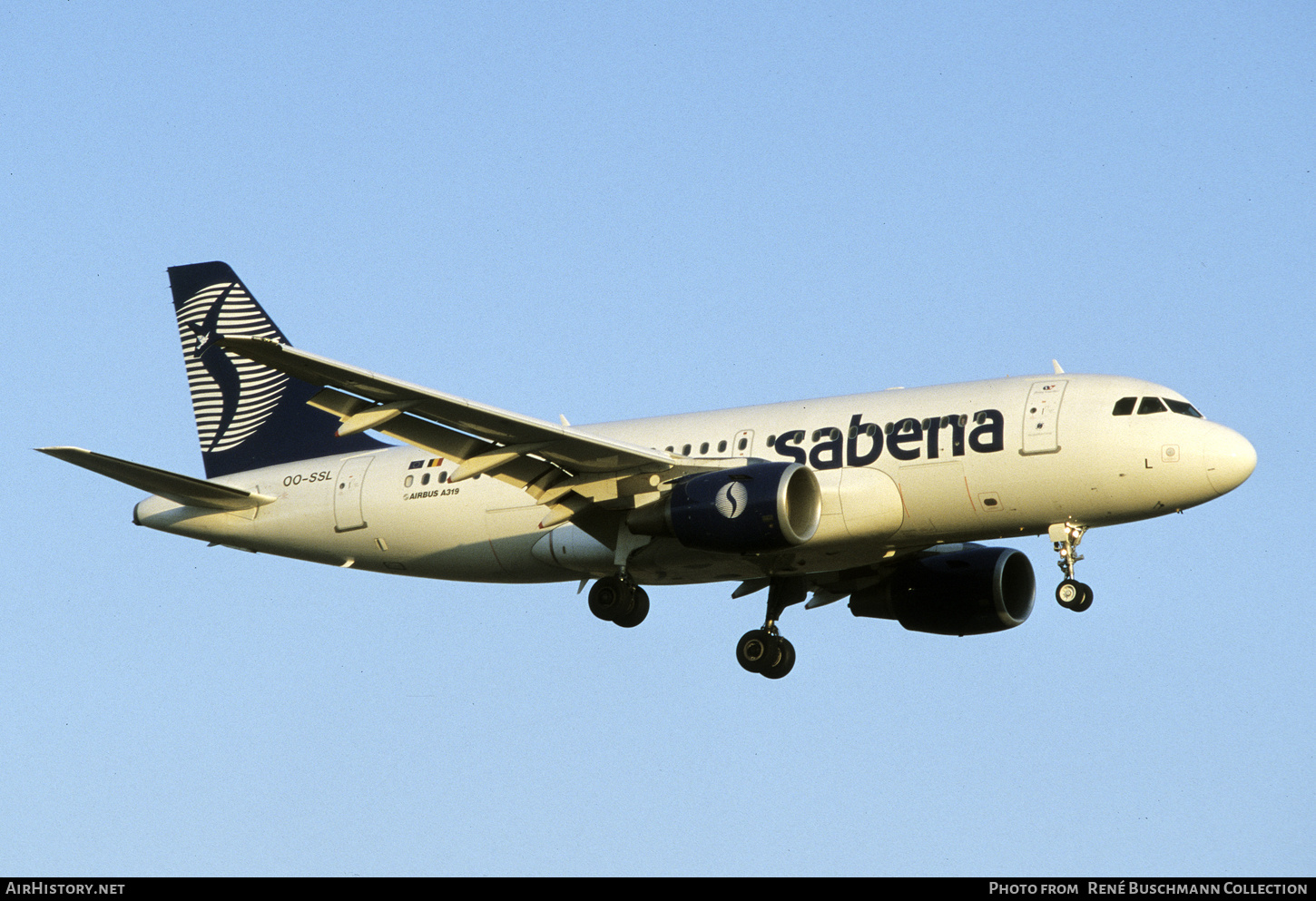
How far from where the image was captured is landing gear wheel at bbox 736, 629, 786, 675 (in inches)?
1395

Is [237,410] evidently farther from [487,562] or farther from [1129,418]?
[1129,418]

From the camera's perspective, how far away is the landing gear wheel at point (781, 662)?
35.4 meters

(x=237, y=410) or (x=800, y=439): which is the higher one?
(x=237, y=410)

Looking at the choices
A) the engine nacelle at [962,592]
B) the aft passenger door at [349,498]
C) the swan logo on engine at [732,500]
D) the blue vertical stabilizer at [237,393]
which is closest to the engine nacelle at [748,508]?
the swan logo on engine at [732,500]

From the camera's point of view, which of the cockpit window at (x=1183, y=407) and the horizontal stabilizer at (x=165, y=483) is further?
the cockpit window at (x=1183, y=407)

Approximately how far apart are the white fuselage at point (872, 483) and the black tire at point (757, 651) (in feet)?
6.52

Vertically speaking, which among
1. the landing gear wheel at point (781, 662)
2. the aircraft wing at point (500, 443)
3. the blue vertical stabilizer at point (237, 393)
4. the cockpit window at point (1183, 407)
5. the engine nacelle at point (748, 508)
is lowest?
the landing gear wheel at point (781, 662)

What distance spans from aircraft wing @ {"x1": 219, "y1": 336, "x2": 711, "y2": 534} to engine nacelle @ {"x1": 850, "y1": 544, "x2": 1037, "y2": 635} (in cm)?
632

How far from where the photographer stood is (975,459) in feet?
100

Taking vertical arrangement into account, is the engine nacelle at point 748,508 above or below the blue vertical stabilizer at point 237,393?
below

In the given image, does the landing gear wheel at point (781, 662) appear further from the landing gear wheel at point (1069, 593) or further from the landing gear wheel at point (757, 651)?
the landing gear wheel at point (1069, 593)
